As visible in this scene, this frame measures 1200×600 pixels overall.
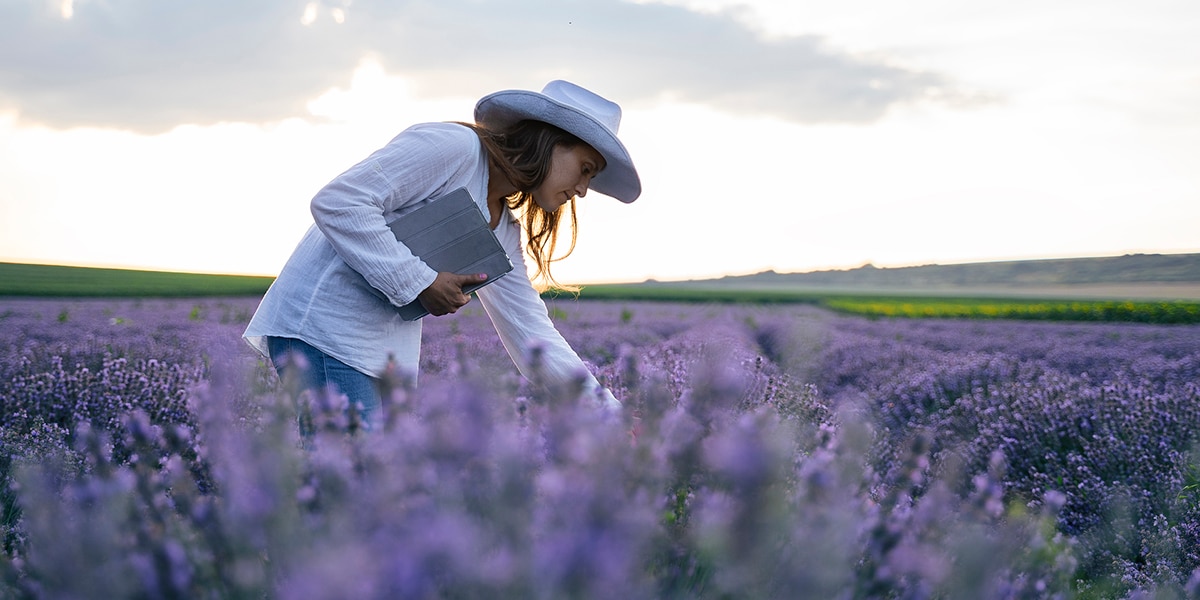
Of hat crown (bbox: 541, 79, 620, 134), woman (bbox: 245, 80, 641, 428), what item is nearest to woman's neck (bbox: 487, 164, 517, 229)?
woman (bbox: 245, 80, 641, 428)

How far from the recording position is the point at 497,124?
8.54ft

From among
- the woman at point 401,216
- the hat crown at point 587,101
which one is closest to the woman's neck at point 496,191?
the woman at point 401,216

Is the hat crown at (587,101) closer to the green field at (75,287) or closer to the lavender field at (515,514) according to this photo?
the lavender field at (515,514)

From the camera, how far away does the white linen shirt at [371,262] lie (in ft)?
7.30

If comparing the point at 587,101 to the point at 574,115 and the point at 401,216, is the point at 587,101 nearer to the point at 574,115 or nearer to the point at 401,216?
the point at 574,115

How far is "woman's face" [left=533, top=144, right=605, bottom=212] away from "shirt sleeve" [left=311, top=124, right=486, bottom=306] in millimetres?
265

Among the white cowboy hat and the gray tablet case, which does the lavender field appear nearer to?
the gray tablet case

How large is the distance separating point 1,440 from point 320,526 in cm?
327

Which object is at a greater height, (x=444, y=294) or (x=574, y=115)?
(x=574, y=115)

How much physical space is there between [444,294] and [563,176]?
0.51m

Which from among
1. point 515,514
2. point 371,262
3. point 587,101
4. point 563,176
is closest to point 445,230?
point 371,262

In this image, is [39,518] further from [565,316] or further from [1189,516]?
[565,316]

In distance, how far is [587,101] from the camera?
263 cm

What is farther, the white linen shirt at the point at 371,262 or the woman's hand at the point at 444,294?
the woman's hand at the point at 444,294
